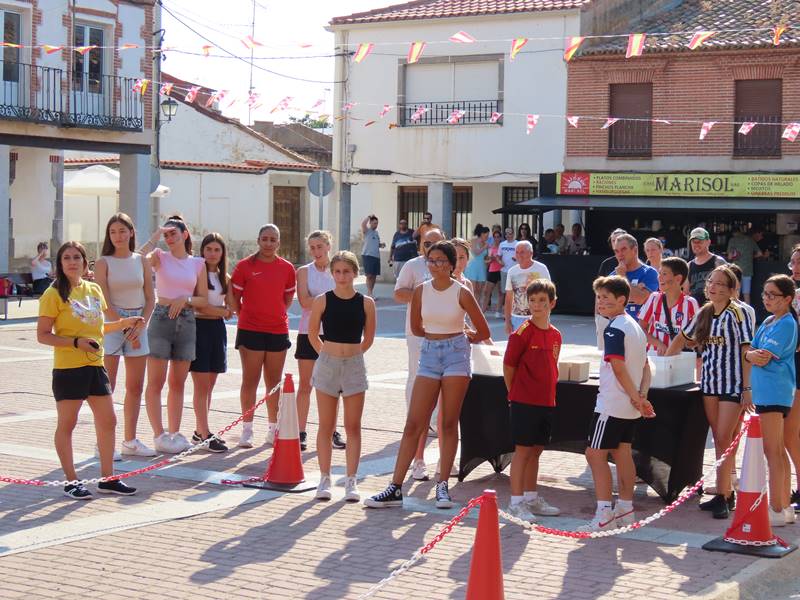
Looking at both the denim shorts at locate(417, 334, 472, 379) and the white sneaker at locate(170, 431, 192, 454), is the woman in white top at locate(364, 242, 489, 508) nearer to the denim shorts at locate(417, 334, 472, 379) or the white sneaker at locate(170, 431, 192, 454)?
the denim shorts at locate(417, 334, 472, 379)

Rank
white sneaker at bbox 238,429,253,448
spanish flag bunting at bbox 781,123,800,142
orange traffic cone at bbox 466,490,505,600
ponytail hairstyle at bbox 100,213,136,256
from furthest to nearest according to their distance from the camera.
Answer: spanish flag bunting at bbox 781,123,800,142
white sneaker at bbox 238,429,253,448
ponytail hairstyle at bbox 100,213,136,256
orange traffic cone at bbox 466,490,505,600

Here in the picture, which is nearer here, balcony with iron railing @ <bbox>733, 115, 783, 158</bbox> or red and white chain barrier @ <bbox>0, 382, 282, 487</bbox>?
red and white chain barrier @ <bbox>0, 382, 282, 487</bbox>

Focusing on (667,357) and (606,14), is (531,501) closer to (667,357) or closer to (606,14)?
(667,357)

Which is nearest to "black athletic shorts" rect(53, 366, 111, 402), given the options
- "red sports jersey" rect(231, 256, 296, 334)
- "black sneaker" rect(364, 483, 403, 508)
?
→ "black sneaker" rect(364, 483, 403, 508)

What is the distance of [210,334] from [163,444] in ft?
3.23

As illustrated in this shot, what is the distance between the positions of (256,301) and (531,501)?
321 centimetres

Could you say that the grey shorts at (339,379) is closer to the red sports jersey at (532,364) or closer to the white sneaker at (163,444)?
the red sports jersey at (532,364)

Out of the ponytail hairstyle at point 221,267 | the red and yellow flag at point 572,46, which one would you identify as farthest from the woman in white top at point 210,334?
the red and yellow flag at point 572,46

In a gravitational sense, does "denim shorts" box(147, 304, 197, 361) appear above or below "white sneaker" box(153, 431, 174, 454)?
above

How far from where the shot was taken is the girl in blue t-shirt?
7719mm

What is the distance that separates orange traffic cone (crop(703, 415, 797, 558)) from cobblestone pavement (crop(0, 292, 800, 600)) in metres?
0.11

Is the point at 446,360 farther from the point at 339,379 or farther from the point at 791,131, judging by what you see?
the point at 791,131

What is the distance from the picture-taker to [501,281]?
25891 millimetres

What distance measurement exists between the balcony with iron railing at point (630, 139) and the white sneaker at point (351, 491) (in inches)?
916
